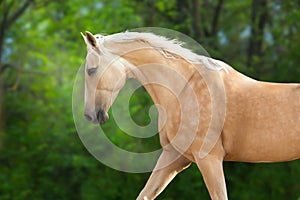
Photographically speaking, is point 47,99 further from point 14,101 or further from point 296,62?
point 296,62

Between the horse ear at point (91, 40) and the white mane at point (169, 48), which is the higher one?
the horse ear at point (91, 40)

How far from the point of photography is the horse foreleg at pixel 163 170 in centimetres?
424

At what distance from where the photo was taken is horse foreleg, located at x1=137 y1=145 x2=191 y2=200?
4.24 m

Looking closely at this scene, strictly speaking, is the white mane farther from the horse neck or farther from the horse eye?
the horse eye

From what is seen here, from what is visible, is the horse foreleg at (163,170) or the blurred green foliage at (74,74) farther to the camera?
the blurred green foliage at (74,74)

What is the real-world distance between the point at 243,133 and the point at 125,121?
2.50 m

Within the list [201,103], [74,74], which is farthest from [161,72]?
[74,74]

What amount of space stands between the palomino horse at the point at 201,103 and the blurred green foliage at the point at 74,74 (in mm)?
5070

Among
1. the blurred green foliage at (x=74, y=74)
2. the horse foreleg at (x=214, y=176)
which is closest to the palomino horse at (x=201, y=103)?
the horse foreleg at (x=214, y=176)

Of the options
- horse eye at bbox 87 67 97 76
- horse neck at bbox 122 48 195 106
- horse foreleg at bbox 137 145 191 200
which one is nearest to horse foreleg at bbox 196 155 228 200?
horse foreleg at bbox 137 145 191 200

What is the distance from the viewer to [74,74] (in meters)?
11.3

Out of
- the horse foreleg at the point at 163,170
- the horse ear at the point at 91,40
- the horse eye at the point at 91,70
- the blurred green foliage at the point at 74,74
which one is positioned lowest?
the blurred green foliage at the point at 74,74

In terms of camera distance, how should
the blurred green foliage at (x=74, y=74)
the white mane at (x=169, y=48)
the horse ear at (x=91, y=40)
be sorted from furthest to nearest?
the blurred green foliage at (x=74, y=74)
the white mane at (x=169, y=48)
the horse ear at (x=91, y=40)

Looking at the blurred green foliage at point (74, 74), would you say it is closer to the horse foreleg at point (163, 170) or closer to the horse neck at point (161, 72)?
the horse foreleg at point (163, 170)
